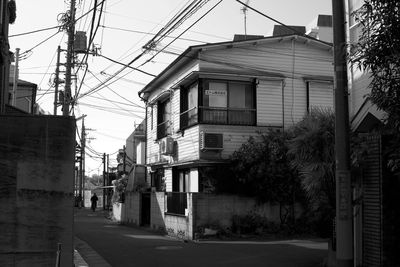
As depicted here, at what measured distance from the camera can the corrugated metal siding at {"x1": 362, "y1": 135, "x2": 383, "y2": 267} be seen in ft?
33.7

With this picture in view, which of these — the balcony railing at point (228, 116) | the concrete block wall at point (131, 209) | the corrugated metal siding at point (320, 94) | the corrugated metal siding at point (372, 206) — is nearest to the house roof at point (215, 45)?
the corrugated metal siding at point (320, 94)

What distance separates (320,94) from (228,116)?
4.41 m

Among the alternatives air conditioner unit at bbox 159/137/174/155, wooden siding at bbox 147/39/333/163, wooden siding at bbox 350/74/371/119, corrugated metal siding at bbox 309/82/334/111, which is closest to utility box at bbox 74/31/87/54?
wooden siding at bbox 147/39/333/163

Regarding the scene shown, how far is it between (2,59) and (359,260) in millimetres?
9136

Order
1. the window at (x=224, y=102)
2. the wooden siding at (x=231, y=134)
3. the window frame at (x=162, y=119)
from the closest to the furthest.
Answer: the wooden siding at (x=231, y=134) < the window at (x=224, y=102) < the window frame at (x=162, y=119)

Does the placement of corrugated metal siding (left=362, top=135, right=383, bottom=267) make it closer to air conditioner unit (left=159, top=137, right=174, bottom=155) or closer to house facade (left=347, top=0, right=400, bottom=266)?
house facade (left=347, top=0, right=400, bottom=266)

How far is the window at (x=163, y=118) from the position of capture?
25483 millimetres

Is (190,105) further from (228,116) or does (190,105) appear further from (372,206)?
(372,206)

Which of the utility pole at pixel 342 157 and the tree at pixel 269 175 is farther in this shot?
the tree at pixel 269 175

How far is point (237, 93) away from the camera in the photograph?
21.2m

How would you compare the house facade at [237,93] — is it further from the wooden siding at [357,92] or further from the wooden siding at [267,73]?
the wooden siding at [357,92]

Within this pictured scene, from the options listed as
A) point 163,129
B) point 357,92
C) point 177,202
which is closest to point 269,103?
point 177,202

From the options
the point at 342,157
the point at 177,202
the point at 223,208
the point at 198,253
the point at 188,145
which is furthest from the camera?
the point at 188,145

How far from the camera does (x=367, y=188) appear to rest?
10766mm
